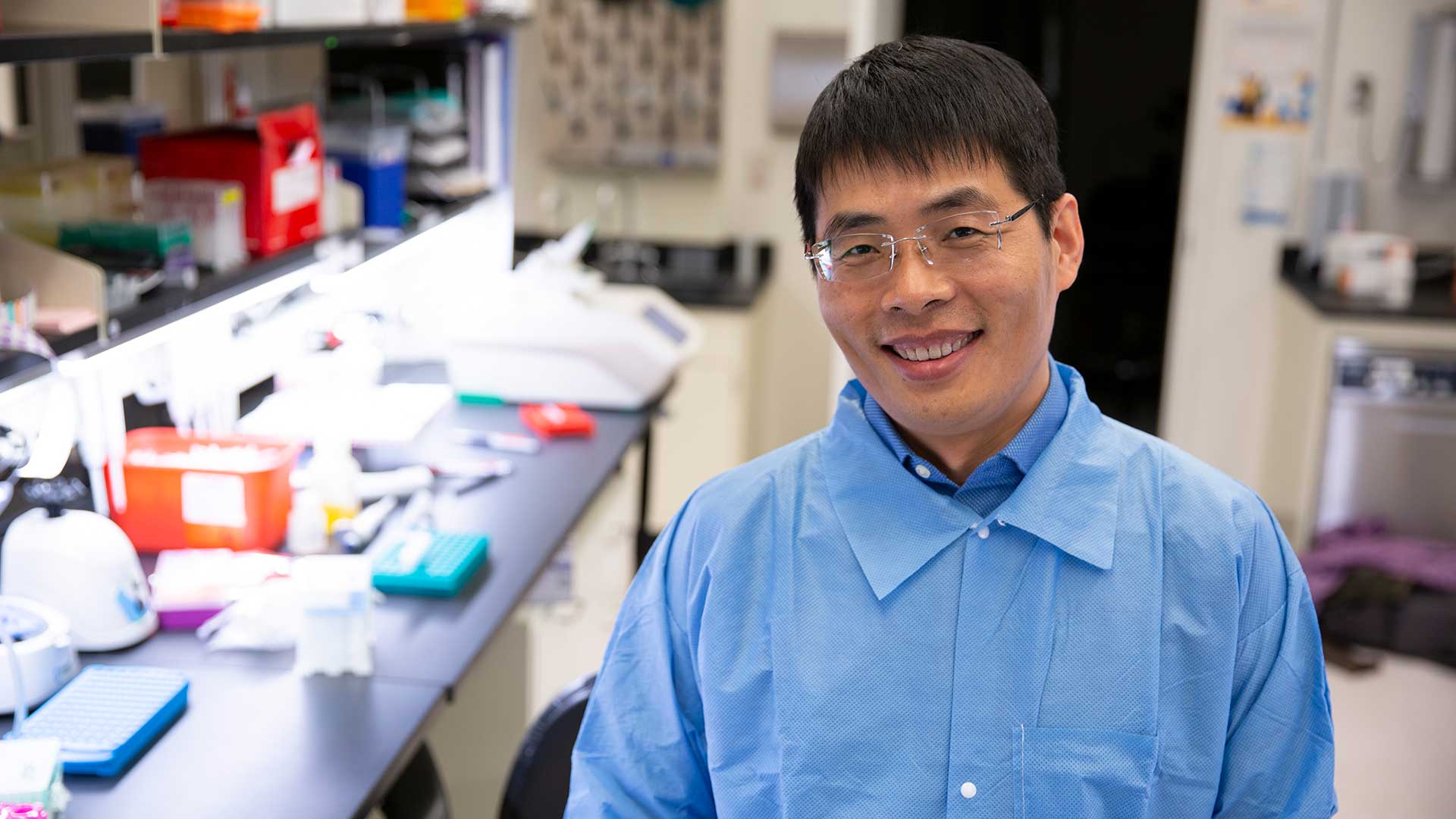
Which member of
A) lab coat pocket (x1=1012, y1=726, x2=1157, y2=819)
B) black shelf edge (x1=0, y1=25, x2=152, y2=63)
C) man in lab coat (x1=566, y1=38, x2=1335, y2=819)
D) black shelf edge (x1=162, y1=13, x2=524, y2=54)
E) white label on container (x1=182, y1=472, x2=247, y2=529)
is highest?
black shelf edge (x1=162, y1=13, x2=524, y2=54)

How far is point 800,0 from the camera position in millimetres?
4531

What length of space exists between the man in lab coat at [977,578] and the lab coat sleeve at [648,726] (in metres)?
0.01

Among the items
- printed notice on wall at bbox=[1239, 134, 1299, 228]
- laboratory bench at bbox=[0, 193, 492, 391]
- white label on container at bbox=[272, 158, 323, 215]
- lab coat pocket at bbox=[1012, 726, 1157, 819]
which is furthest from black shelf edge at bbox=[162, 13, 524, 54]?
printed notice on wall at bbox=[1239, 134, 1299, 228]

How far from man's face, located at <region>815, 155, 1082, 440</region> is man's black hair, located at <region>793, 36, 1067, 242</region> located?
0.6 inches

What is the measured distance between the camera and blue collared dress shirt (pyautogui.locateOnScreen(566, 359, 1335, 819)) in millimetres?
1185

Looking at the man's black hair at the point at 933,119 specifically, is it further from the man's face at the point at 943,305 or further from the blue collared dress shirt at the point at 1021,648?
the blue collared dress shirt at the point at 1021,648

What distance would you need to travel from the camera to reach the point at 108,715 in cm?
154

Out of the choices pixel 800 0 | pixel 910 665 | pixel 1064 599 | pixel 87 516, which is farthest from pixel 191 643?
pixel 800 0

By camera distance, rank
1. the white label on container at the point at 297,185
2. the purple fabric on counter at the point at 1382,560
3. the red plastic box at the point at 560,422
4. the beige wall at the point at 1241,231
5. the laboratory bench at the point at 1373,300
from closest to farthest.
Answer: the white label on container at the point at 297,185, the red plastic box at the point at 560,422, the purple fabric on counter at the point at 1382,560, the laboratory bench at the point at 1373,300, the beige wall at the point at 1241,231

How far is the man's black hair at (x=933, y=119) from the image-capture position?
1.19 metres

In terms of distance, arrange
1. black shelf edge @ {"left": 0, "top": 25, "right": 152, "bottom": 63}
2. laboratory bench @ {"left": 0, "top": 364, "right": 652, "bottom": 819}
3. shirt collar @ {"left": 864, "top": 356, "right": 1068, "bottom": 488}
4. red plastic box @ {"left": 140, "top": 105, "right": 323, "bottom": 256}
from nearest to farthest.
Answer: shirt collar @ {"left": 864, "top": 356, "right": 1068, "bottom": 488}, laboratory bench @ {"left": 0, "top": 364, "right": 652, "bottom": 819}, black shelf edge @ {"left": 0, "top": 25, "right": 152, "bottom": 63}, red plastic box @ {"left": 140, "top": 105, "right": 323, "bottom": 256}

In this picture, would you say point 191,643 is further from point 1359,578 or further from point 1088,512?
point 1359,578

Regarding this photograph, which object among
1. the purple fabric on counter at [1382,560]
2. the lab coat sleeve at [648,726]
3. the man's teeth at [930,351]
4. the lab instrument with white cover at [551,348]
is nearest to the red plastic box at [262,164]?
the lab instrument with white cover at [551,348]

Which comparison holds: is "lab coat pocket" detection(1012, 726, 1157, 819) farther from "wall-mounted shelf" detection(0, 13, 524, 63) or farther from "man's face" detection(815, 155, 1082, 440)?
"wall-mounted shelf" detection(0, 13, 524, 63)
